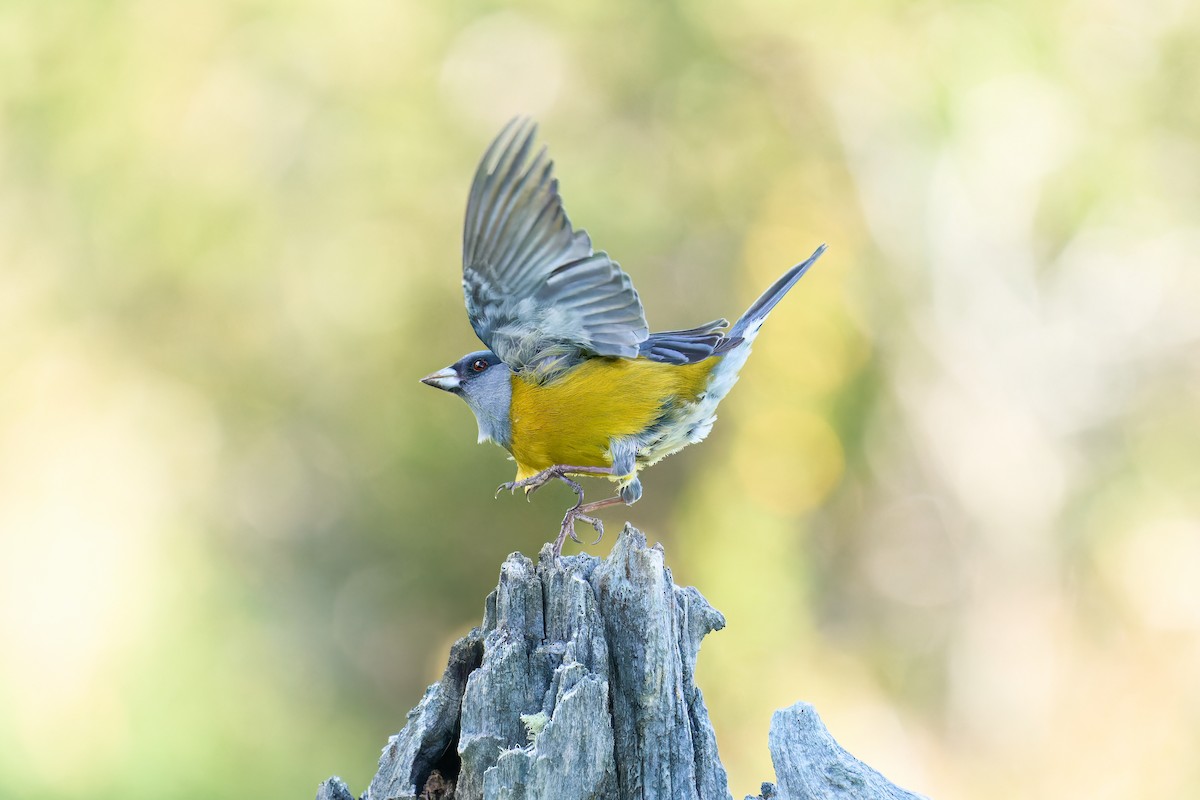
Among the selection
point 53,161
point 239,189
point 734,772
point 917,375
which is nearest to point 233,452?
point 239,189

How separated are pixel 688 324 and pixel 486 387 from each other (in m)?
8.20

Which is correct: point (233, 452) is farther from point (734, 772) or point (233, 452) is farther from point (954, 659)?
point (954, 659)

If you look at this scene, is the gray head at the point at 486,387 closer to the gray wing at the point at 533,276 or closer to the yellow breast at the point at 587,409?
the yellow breast at the point at 587,409

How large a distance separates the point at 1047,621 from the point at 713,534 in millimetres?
3156

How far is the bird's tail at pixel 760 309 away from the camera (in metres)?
4.75

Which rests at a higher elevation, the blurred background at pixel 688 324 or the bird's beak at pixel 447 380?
the blurred background at pixel 688 324

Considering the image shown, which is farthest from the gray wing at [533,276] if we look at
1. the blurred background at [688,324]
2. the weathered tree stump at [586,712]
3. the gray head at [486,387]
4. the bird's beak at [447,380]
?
the blurred background at [688,324]

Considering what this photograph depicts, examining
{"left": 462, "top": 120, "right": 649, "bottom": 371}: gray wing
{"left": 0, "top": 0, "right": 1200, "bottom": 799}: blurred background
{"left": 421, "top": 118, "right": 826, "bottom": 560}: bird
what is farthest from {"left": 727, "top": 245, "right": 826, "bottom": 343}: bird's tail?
{"left": 0, "top": 0, "right": 1200, "bottom": 799}: blurred background

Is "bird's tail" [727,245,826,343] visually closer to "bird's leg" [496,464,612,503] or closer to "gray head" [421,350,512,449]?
"bird's leg" [496,464,612,503]

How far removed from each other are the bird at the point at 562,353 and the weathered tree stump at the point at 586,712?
103 cm

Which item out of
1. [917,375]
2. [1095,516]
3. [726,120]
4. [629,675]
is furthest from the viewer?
[726,120]

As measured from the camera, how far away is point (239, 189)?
1227cm

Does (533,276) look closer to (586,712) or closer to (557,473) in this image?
(557,473)

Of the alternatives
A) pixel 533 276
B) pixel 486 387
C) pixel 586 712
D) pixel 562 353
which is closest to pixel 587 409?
pixel 562 353
